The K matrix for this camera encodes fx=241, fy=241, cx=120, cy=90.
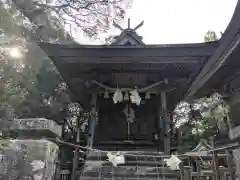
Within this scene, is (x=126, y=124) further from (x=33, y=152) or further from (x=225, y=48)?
(x=33, y=152)

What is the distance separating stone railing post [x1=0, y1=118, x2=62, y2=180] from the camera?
119 inches

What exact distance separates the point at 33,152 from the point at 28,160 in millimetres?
112

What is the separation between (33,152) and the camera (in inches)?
123

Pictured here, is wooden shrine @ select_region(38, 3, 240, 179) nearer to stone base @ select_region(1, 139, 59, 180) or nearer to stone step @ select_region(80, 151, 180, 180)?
stone step @ select_region(80, 151, 180, 180)

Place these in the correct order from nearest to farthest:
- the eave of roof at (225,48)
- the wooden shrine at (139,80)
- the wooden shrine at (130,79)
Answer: the eave of roof at (225,48)
the wooden shrine at (139,80)
the wooden shrine at (130,79)

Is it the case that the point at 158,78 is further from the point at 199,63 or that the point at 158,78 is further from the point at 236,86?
the point at 236,86

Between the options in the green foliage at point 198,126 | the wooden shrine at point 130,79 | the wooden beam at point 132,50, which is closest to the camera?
the wooden beam at point 132,50

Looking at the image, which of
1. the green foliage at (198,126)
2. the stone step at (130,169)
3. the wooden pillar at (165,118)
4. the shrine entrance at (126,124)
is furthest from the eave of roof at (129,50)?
the green foliage at (198,126)

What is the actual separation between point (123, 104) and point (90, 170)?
4178 millimetres

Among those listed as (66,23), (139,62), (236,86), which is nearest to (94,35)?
(66,23)

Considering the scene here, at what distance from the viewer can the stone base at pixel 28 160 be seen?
300 centimetres

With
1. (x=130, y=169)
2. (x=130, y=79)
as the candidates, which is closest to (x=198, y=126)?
(x=130, y=79)

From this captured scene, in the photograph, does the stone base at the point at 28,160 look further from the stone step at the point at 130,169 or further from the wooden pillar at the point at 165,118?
the wooden pillar at the point at 165,118

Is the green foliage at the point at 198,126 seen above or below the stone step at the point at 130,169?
above
